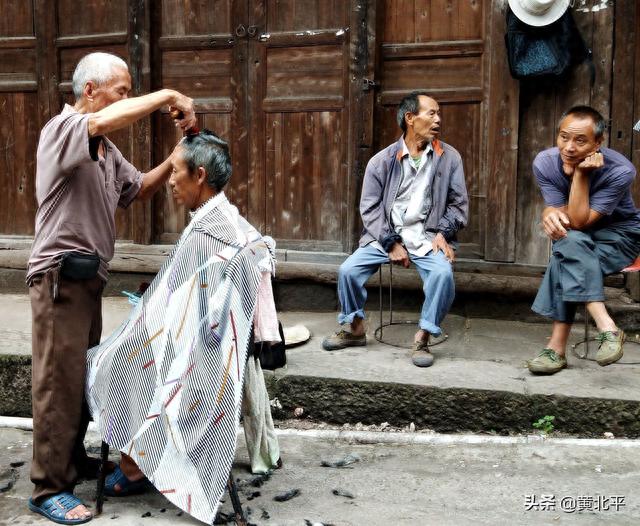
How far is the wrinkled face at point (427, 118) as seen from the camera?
5.49m

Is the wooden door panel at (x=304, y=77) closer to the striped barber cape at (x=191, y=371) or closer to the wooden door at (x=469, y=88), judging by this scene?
the wooden door at (x=469, y=88)

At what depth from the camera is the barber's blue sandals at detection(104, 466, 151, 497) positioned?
12.6ft

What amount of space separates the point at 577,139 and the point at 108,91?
2649mm

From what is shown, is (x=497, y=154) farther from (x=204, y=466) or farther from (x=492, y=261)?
(x=204, y=466)

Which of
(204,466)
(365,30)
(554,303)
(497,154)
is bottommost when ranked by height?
(204,466)

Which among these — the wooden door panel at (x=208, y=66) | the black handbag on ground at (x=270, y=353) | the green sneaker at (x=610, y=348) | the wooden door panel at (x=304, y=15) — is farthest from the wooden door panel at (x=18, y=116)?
the green sneaker at (x=610, y=348)

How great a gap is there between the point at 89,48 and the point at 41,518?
171 inches

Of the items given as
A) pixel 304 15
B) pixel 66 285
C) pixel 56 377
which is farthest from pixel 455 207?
pixel 56 377

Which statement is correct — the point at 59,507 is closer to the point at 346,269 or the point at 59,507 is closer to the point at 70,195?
the point at 70,195

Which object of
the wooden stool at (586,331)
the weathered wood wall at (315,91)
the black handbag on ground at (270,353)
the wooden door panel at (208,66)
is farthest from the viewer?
the wooden door panel at (208,66)

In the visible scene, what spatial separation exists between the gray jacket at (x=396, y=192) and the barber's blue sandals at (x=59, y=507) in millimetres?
2618

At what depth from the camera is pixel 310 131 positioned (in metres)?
6.45

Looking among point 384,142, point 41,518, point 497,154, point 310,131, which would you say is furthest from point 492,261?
point 41,518

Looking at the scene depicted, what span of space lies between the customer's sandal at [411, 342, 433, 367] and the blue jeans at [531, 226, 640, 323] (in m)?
0.71
